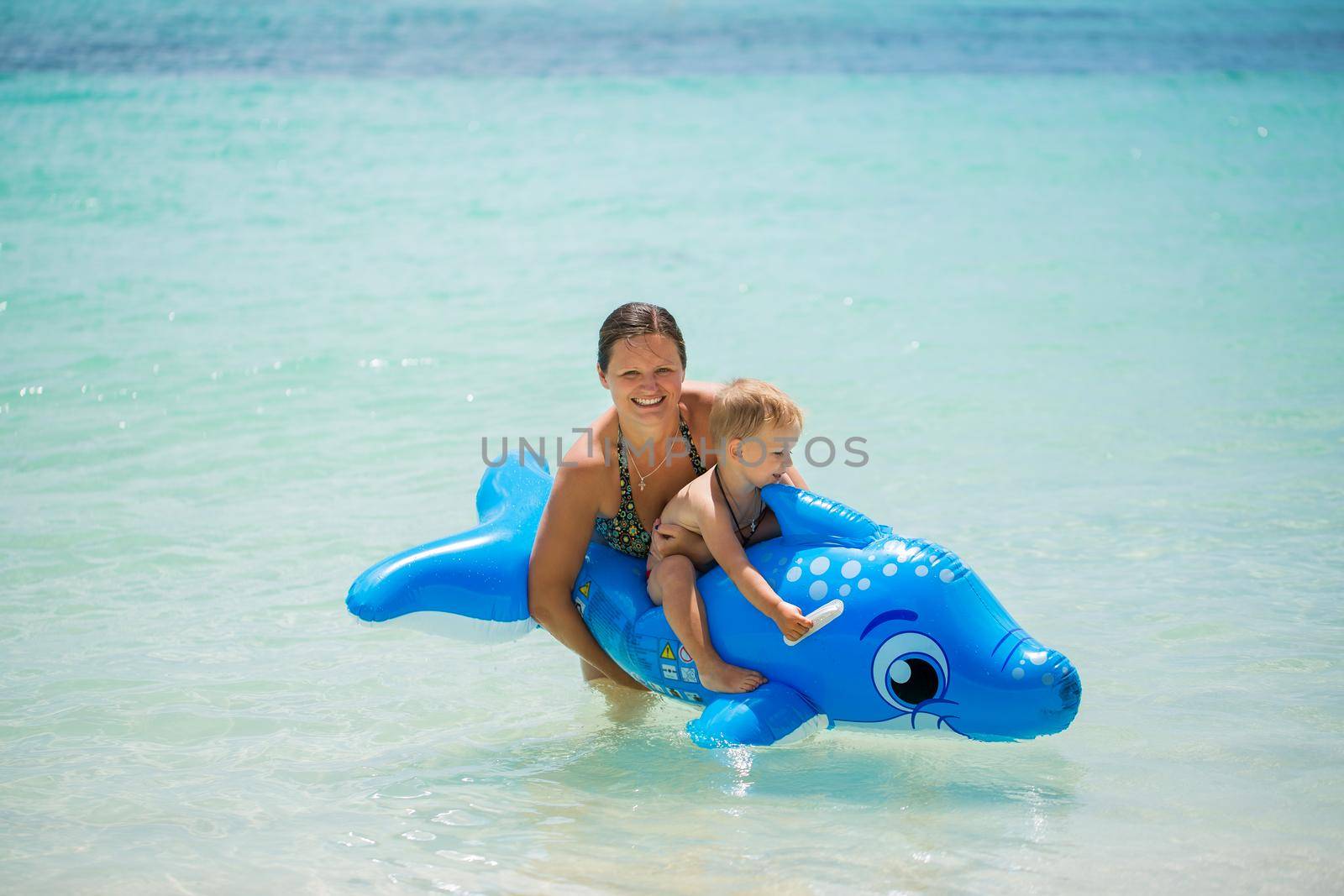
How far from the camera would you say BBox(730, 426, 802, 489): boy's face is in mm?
2961

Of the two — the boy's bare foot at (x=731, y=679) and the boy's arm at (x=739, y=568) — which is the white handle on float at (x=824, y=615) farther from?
the boy's bare foot at (x=731, y=679)

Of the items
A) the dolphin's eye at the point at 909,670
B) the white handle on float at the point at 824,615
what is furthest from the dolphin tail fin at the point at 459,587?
the dolphin's eye at the point at 909,670

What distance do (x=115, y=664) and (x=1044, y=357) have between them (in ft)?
16.6

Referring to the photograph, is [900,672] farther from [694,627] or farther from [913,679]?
[694,627]

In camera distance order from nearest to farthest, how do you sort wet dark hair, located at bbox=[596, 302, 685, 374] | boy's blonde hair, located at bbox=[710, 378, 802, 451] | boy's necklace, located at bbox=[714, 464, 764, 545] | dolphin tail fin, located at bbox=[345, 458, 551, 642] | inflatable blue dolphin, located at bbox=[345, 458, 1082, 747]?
inflatable blue dolphin, located at bbox=[345, 458, 1082, 747]
boy's blonde hair, located at bbox=[710, 378, 802, 451]
boy's necklace, located at bbox=[714, 464, 764, 545]
wet dark hair, located at bbox=[596, 302, 685, 374]
dolphin tail fin, located at bbox=[345, 458, 551, 642]

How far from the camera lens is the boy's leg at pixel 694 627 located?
117 inches

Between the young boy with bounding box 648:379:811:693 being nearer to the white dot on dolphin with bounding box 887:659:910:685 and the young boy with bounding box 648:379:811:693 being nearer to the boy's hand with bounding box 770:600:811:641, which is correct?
the boy's hand with bounding box 770:600:811:641

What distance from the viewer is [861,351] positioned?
7312 millimetres

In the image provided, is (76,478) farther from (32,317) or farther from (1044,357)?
(1044,357)

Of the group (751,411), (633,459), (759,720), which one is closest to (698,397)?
(633,459)

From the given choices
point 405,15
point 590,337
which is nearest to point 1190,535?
point 590,337

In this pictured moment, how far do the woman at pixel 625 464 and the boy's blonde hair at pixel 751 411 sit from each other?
27 centimetres

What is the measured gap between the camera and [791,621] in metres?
2.87

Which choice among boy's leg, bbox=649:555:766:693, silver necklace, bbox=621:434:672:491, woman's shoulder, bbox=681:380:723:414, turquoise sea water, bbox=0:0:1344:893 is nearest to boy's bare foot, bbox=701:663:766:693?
boy's leg, bbox=649:555:766:693
